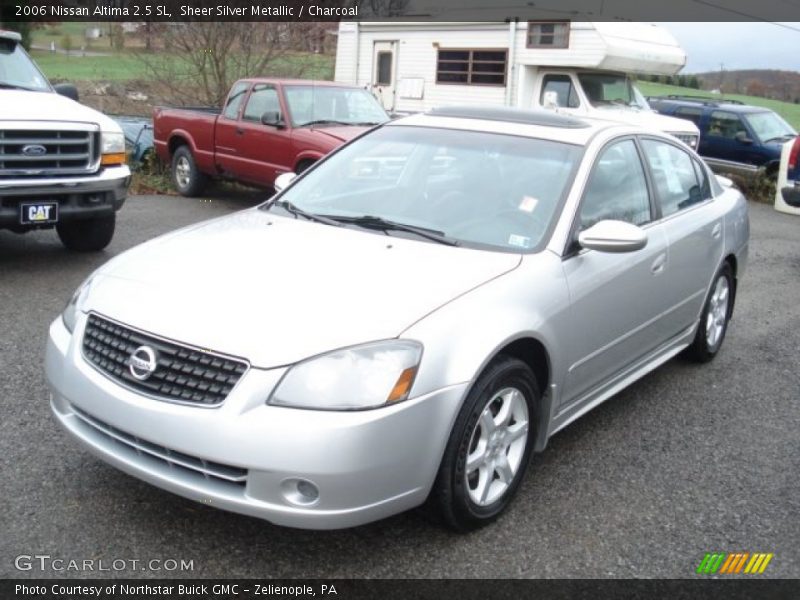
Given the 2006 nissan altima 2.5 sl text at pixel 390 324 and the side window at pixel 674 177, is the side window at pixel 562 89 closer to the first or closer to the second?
the side window at pixel 674 177

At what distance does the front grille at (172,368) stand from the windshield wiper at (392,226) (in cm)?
128

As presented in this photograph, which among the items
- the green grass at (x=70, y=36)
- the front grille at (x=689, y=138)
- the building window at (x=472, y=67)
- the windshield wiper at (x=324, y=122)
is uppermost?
the green grass at (x=70, y=36)

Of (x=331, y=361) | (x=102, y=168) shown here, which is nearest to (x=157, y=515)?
(x=331, y=361)

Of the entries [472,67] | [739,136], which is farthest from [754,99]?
[472,67]

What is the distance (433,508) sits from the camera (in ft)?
10.7

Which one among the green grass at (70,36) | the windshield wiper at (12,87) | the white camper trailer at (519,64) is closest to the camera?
the windshield wiper at (12,87)

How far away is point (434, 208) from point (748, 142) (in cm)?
1402

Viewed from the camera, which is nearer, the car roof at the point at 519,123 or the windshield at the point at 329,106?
the car roof at the point at 519,123

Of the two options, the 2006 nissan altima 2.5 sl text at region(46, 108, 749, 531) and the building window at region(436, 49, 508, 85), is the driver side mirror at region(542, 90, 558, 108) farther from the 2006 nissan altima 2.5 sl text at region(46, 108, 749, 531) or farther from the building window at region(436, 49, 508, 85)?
the 2006 nissan altima 2.5 sl text at region(46, 108, 749, 531)

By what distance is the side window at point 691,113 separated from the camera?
58.0 ft

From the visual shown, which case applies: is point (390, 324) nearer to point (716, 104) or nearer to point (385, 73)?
point (385, 73)

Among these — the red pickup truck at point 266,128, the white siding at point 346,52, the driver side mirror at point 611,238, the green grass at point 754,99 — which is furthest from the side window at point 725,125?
the driver side mirror at point 611,238

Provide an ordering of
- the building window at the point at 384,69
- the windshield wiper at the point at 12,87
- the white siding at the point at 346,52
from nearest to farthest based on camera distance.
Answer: the windshield wiper at the point at 12,87 < the building window at the point at 384,69 < the white siding at the point at 346,52

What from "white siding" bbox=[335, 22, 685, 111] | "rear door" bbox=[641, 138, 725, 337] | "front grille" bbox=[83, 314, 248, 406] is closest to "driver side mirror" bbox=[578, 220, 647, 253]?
"rear door" bbox=[641, 138, 725, 337]
